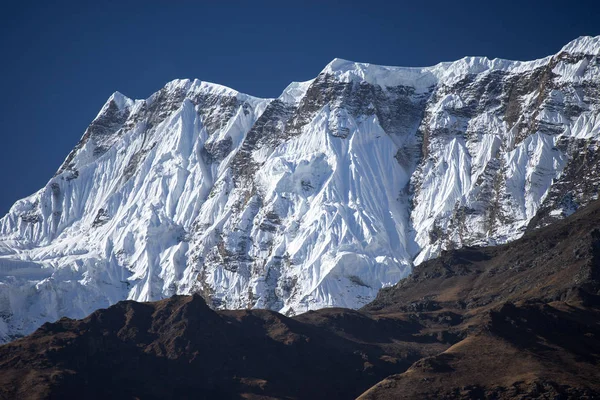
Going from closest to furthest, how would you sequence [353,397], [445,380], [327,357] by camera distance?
[445,380]
[353,397]
[327,357]

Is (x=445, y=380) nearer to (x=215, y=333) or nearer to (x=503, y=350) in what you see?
(x=503, y=350)

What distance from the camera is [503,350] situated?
146 meters

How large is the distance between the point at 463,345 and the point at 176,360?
4652cm

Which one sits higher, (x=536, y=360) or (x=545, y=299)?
(x=545, y=299)

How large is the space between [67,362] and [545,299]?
73.5 meters

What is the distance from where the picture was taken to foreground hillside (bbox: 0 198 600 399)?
140 m

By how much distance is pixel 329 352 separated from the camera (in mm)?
178000

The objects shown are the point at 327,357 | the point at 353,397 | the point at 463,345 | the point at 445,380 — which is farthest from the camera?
the point at 327,357

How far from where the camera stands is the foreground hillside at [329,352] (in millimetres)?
140375

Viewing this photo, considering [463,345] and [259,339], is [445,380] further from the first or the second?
[259,339]

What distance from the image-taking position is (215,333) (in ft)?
593

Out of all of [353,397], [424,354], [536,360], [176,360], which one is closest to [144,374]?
[176,360]

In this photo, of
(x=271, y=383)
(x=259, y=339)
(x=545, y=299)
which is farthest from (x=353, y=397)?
(x=545, y=299)

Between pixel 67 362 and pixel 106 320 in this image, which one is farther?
pixel 106 320
